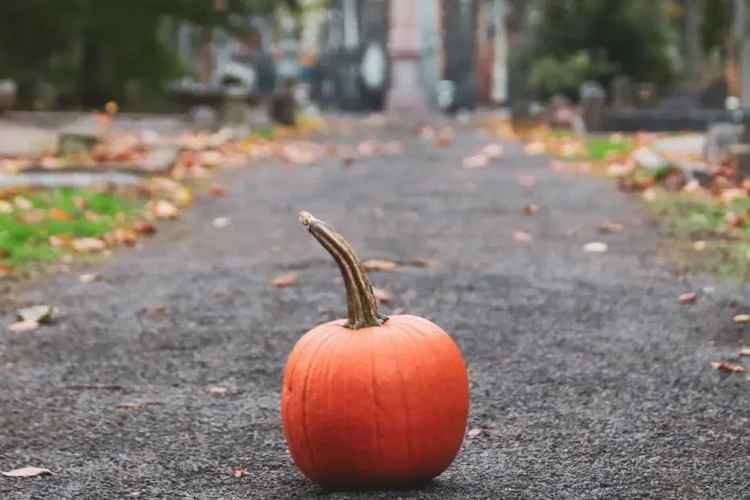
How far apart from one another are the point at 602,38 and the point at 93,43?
9591 mm

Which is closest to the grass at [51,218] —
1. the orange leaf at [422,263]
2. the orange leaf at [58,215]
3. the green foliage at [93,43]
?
the orange leaf at [58,215]

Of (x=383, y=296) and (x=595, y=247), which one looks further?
(x=595, y=247)

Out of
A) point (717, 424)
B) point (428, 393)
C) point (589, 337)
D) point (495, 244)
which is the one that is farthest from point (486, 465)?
point (495, 244)

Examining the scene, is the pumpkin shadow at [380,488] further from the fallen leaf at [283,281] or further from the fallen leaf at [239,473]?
the fallen leaf at [283,281]

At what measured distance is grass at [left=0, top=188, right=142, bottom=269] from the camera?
7.39 m

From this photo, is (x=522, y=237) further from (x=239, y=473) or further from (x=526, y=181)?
(x=239, y=473)

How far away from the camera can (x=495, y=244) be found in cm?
787

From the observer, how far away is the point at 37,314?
5480 mm

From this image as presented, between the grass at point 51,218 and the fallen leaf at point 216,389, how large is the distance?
2933 mm

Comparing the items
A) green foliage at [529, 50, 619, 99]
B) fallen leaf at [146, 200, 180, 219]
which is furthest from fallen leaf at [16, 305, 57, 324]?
green foliage at [529, 50, 619, 99]

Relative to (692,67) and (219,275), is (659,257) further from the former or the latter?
(692,67)

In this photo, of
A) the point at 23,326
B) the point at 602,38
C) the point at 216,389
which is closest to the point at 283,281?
the point at 23,326

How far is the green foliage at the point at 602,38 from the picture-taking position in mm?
22625

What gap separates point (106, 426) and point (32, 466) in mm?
455
